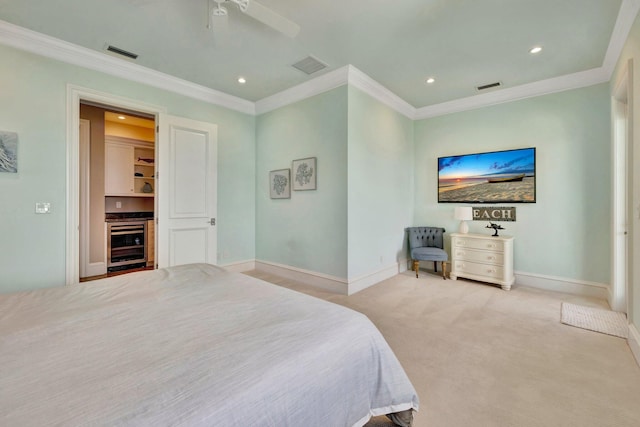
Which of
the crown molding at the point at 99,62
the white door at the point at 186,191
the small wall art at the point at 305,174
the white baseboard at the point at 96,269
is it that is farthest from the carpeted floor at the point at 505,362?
the white baseboard at the point at 96,269

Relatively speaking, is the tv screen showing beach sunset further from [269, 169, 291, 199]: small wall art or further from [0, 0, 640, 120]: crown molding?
[269, 169, 291, 199]: small wall art

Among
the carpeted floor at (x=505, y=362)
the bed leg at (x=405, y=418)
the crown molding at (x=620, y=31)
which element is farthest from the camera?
the crown molding at (x=620, y=31)

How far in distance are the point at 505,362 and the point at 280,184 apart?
3439 mm

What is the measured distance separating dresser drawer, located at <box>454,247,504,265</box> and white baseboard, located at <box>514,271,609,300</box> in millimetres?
471

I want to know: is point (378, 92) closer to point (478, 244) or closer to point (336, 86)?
point (336, 86)

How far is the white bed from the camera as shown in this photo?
782mm

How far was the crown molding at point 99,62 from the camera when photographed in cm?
274

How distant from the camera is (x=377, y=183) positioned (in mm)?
4195

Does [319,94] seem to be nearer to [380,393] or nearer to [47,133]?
[47,133]

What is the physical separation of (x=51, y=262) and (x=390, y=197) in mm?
4294

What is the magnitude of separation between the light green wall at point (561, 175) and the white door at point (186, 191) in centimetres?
402

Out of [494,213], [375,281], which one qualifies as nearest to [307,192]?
[375,281]

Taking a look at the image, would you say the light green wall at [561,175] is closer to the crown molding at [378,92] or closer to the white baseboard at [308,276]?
the crown molding at [378,92]

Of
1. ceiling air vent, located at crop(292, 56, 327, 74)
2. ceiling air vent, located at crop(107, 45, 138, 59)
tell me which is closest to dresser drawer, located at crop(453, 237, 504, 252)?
ceiling air vent, located at crop(292, 56, 327, 74)
